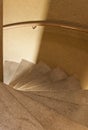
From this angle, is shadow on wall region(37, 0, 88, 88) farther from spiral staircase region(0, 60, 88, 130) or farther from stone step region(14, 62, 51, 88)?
spiral staircase region(0, 60, 88, 130)

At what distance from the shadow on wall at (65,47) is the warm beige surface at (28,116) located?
1741 millimetres

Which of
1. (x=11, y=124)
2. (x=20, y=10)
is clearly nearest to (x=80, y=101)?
(x=11, y=124)

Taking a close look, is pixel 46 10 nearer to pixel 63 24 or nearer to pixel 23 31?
pixel 63 24

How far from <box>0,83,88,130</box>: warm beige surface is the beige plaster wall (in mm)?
1723

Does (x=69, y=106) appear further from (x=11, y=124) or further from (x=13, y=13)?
(x=13, y=13)

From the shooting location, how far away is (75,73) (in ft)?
10.9

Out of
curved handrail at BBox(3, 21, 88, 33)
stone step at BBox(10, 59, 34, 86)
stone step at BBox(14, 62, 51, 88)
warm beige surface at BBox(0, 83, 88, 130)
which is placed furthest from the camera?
stone step at BBox(10, 59, 34, 86)

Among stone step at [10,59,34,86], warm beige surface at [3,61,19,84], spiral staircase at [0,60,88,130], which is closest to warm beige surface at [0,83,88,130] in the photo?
spiral staircase at [0,60,88,130]

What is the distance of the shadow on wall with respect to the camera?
2.89 metres

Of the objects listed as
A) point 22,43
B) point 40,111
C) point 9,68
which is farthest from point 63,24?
point 40,111

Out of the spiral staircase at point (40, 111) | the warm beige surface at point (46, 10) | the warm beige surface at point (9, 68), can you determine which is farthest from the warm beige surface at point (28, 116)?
the warm beige surface at point (9, 68)

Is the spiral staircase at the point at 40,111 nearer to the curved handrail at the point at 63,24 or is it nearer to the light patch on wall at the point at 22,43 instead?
the curved handrail at the point at 63,24

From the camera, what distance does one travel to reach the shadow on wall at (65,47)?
2.89 metres

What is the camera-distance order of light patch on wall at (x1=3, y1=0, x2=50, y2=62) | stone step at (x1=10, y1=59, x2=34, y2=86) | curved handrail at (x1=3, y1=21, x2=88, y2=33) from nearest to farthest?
curved handrail at (x1=3, y1=21, x2=88, y2=33)
light patch on wall at (x1=3, y1=0, x2=50, y2=62)
stone step at (x1=10, y1=59, x2=34, y2=86)
